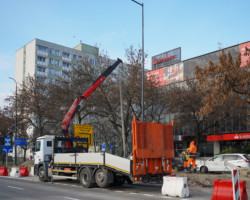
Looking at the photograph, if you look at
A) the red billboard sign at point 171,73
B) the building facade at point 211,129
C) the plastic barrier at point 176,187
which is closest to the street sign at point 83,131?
the building facade at point 211,129

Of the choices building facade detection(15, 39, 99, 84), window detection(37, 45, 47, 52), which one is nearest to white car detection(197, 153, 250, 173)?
building facade detection(15, 39, 99, 84)

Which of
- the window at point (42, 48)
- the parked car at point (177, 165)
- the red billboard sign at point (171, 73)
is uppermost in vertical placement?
the window at point (42, 48)

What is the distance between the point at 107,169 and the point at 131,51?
16.9 meters

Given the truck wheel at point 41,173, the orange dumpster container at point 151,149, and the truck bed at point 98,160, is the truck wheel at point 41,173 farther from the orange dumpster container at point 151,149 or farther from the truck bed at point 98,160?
the orange dumpster container at point 151,149

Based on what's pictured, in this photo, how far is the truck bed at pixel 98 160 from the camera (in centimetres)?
1257

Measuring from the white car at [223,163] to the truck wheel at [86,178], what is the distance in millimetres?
10747

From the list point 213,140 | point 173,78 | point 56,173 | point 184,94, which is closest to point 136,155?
point 56,173

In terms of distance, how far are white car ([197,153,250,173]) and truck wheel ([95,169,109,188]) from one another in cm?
1063

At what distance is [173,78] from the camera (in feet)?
164

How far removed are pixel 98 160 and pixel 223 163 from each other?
11.7m

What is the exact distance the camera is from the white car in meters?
21.1

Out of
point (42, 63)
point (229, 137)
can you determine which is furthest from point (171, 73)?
point (42, 63)

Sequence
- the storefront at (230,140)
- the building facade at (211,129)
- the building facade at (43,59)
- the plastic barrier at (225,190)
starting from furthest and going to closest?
the building facade at (43,59) → the building facade at (211,129) → the storefront at (230,140) → the plastic barrier at (225,190)

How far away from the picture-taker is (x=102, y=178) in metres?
13.6
